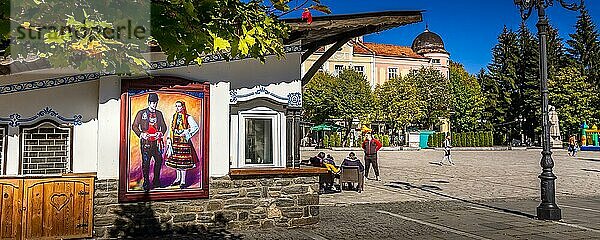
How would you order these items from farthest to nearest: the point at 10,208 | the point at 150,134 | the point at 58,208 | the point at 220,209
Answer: the point at 220,209, the point at 150,134, the point at 58,208, the point at 10,208

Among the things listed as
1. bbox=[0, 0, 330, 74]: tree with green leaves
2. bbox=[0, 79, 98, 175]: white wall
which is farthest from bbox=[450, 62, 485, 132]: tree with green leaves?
bbox=[0, 0, 330, 74]: tree with green leaves

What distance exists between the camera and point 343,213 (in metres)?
11.0

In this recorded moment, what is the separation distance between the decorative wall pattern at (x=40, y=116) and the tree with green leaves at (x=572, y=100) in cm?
5595

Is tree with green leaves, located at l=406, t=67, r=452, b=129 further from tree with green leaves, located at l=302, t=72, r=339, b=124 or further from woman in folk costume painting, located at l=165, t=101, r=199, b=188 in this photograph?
woman in folk costume painting, located at l=165, t=101, r=199, b=188

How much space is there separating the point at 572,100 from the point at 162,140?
5578cm

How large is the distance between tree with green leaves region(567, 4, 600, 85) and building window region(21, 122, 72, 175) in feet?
202

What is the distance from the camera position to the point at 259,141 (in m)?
9.41

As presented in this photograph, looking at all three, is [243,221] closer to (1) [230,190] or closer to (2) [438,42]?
(1) [230,190]

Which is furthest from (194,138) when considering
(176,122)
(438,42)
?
(438,42)

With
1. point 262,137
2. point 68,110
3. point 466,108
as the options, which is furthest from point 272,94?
A: point 466,108

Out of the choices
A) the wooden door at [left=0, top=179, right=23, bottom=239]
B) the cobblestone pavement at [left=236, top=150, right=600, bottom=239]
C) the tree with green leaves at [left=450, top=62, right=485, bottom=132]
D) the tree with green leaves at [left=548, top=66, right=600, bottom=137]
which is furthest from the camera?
the tree with green leaves at [left=450, top=62, right=485, bottom=132]

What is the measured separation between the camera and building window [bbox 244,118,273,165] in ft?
30.7

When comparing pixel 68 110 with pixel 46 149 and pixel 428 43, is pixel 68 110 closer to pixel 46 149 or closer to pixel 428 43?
pixel 46 149

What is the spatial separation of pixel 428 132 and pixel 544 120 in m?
45.2
